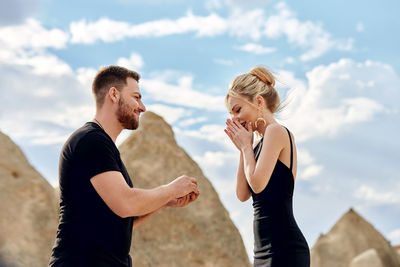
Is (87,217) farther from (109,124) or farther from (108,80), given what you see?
(108,80)

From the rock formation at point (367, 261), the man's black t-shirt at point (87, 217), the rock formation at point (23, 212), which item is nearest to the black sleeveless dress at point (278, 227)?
the man's black t-shirt at point (87, 217)

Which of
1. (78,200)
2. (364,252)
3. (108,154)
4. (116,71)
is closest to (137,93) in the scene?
(116,71)

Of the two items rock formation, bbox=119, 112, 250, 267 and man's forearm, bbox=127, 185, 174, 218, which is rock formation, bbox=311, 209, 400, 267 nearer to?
rock formation, bbox=119, 112, 250, 267

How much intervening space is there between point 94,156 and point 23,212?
6.25 metres

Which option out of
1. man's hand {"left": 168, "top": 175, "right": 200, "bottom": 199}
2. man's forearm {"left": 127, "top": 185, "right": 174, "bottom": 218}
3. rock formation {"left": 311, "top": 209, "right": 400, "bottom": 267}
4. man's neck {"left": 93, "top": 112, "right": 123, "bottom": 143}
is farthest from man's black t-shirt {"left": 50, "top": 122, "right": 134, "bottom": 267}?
rock formation {"left": 311, "top": 209, "right": 400, "bottom": 267}

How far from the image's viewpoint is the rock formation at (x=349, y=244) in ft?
49.2

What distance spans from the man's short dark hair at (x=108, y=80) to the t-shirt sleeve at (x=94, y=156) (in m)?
0.44

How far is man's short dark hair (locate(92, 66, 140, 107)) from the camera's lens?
3498mm

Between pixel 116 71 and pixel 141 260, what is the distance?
6.29m

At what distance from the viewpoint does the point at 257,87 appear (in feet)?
12.7

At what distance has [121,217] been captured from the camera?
3.10m

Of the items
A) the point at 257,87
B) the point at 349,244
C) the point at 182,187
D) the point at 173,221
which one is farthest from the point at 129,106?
the point at 349,244

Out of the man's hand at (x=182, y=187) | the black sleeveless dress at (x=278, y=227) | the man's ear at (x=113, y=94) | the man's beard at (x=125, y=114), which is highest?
the man's ear at (x=113, y=94)

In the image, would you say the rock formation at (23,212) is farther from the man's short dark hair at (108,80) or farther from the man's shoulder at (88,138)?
the man's shoulder at (88,138)
